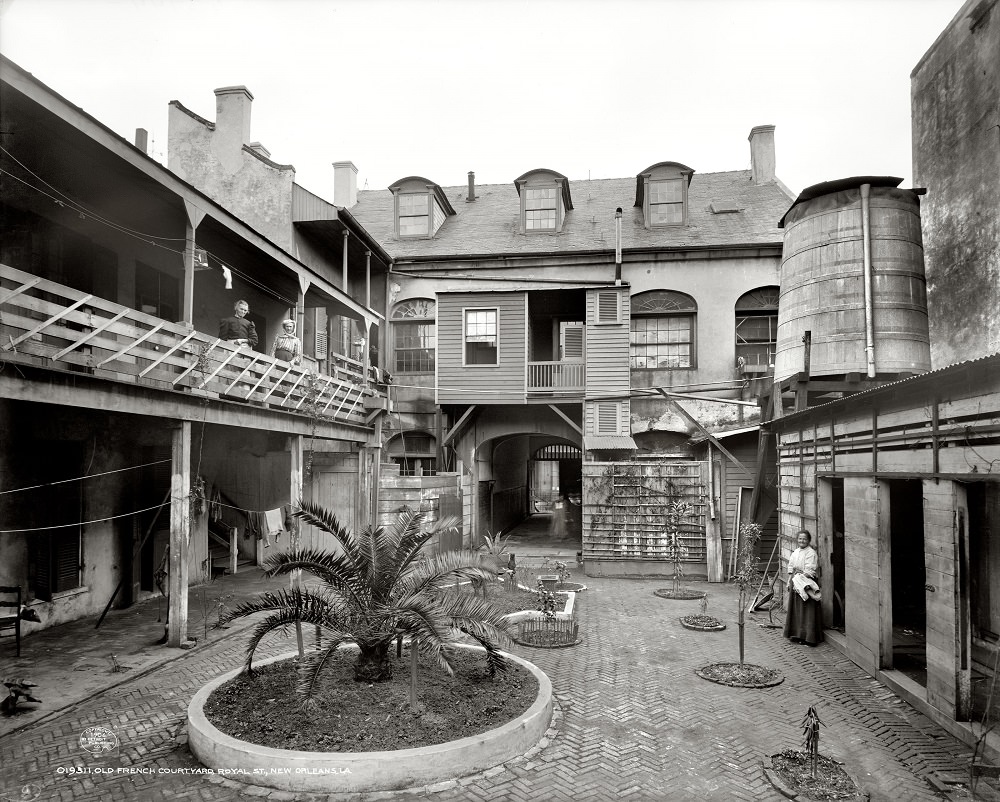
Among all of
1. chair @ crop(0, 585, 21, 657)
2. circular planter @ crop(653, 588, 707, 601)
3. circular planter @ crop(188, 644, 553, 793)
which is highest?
chair @ crop(0, 585, 21, 657)

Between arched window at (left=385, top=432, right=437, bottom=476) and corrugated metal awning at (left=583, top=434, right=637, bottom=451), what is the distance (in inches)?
211

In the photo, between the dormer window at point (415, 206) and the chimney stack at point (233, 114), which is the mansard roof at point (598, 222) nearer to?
the dormer window at point (415, 206)

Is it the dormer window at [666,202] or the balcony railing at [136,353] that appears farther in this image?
the dormer window at [666,202]

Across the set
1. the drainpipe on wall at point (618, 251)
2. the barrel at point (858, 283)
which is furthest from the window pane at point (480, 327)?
the barrel at point (858, 283)

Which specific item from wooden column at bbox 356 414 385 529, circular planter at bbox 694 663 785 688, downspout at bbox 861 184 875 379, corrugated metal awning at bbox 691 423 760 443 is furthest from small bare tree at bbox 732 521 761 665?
wooden column at bbox 356 414 385 529

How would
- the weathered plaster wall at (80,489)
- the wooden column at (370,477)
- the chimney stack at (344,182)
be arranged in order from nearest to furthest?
the weathered plaster wall at (80,489) → the wooden column at (370,477) → the chimney stack at (344,182)

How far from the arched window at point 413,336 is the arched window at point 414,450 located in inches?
93.5

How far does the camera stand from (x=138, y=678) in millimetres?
8109

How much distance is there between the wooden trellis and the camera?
15852mm

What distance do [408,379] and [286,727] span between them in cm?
1629

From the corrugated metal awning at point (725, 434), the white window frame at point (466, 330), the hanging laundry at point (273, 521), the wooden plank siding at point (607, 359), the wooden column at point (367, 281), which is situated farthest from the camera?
the white window frame at point (466, 330)

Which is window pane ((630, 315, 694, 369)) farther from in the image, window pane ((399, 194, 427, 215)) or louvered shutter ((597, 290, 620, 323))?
window pane ((399, 194, 427, 215))

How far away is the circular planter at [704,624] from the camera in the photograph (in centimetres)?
1086

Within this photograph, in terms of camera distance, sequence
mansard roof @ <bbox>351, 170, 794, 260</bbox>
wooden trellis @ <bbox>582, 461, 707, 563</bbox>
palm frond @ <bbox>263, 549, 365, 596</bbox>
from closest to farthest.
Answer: palm frond @ <bbox>263, 549, 365, 596</bbox> → wooden trellis @ <bbox>582, 461, 707, 563</bbox> → mansard roof @ <bbox>351, 170, 794, 260</bbox>
